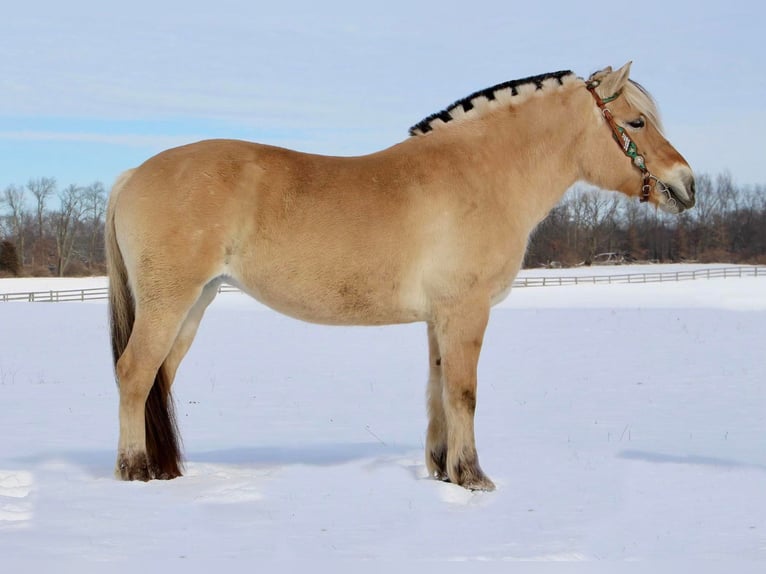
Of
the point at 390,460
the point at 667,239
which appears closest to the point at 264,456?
the point at 390,460

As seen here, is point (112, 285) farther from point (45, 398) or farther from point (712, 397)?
point (712, 397)

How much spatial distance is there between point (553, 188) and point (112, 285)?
3.46 metres

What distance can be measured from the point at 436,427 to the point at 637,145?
2667 millimetres

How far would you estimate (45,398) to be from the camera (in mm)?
10758

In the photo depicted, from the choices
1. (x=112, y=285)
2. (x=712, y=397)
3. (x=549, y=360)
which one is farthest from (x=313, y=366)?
(x=112, y=285)

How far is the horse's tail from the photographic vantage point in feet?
19.1

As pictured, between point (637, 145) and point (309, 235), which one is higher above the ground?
point (637, 145)

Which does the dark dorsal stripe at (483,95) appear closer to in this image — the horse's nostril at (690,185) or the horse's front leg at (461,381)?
the horse's nostril at (690,185)

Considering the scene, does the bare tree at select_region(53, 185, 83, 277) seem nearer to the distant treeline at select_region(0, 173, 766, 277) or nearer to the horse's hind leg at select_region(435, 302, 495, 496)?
the distant treeline at select_region(0, 173, 766, 277)

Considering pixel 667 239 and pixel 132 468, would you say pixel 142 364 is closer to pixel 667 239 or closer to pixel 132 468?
pixel 132 468

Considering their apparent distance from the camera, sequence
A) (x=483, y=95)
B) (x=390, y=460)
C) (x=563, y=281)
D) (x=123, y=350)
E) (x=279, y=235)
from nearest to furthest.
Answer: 1. (x=279, y=235)
2. (x=123, y=350)
3. (x=483, y=95)
4. (x=390, y=460)
5. (x=563, y=281)

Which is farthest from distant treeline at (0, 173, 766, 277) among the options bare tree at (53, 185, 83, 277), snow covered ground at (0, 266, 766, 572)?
snow covered ground at (0, 266, 766, 572)

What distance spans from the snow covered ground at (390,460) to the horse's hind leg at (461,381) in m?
0.16

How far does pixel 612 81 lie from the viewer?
606cm
